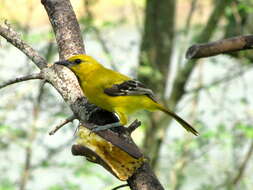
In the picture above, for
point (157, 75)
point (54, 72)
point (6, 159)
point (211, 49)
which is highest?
point (211, 49)

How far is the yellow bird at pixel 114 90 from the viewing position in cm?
285

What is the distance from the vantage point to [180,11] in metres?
14.0

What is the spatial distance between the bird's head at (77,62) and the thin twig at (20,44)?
0.31 ft

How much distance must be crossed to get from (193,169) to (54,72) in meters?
6.05

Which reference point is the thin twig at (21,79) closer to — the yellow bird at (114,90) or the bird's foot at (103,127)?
the yellow bird at (114,90)

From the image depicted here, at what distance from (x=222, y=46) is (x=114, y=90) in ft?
5.28

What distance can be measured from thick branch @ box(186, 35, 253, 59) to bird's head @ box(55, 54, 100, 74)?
1132mm

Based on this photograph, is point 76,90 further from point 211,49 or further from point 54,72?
point 211,49

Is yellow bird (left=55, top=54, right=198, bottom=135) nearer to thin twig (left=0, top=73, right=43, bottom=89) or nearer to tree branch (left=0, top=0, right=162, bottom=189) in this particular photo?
tree branch (left=0, top=0, right=162, bottom=189)

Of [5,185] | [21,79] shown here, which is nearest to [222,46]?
[21,79]

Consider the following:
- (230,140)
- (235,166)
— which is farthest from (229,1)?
(235,166)

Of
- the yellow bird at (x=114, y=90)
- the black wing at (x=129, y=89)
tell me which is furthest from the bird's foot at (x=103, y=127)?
the black wing at (x=129, y=89)

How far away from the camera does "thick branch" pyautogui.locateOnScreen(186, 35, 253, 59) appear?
153 centimetres

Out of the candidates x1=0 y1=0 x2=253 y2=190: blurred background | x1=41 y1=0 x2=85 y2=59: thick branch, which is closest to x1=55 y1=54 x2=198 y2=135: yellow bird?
x1=41 y1=0 x2=85 y2=59: thick branch
